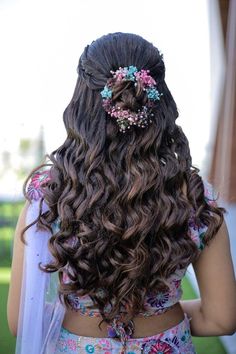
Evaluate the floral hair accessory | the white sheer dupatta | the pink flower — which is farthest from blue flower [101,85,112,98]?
the white sheer dupatta

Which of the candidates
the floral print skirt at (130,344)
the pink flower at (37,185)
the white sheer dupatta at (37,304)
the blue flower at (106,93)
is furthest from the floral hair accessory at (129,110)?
the floral print skirt at (130,344)

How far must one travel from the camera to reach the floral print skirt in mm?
1302

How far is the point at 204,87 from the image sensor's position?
527cm

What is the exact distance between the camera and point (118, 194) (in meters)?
1.19

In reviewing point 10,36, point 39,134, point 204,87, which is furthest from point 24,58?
point 204,87

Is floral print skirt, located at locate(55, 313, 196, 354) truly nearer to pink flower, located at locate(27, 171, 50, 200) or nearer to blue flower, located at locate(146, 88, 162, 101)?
pink flower, located at locate(27, 171, 50, 200)

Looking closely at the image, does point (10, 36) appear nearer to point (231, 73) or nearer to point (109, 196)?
point (231, 73)

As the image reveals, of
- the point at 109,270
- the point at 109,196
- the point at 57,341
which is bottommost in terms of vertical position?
the point at 57,341

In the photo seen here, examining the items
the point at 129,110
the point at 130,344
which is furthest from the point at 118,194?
the point at 130,344

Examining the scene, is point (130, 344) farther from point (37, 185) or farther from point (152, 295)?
point (37, 185)

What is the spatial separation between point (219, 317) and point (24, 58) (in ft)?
14.2

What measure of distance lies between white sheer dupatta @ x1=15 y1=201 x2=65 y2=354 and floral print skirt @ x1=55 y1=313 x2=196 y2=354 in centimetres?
4

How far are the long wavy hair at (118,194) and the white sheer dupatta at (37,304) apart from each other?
0.24 feet

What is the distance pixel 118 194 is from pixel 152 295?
297mm
